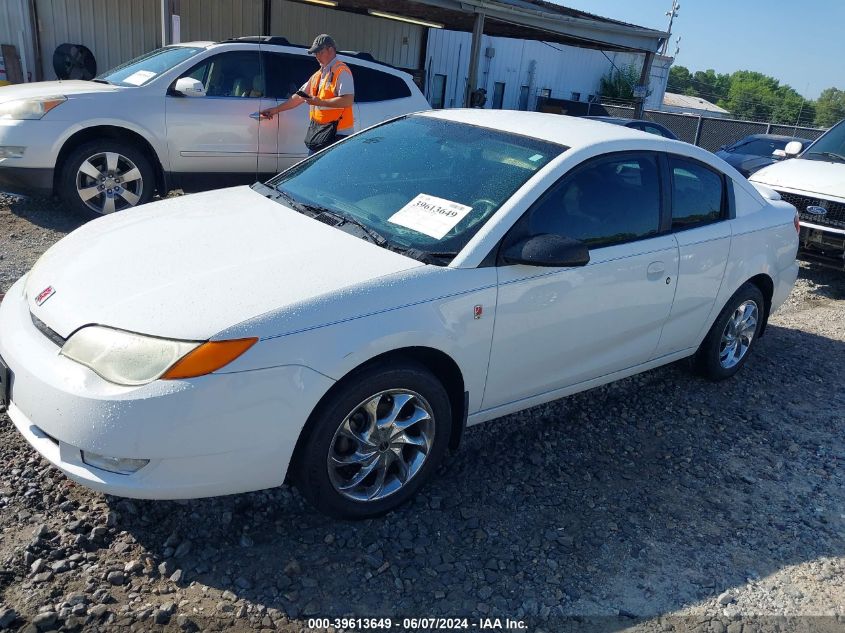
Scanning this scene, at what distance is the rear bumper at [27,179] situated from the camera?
20.8 feet

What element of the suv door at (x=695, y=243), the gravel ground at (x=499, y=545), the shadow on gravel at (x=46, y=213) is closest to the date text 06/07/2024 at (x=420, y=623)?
the gravel ground at (x=499, y=545)

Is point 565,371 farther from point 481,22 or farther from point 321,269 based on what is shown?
point 481,22

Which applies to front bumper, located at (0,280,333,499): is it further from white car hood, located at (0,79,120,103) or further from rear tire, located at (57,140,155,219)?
white car hood, located at (0,79,120,103)

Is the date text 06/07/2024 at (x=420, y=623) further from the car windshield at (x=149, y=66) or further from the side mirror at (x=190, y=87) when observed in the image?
the car windshield at (x=149, y=66)

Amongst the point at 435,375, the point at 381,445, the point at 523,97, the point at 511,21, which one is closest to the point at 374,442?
the point at 381,445

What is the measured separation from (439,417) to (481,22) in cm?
1106

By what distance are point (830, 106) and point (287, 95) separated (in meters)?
98.2

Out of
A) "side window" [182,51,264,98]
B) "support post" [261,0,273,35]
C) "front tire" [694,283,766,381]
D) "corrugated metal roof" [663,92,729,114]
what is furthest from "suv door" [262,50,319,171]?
"corrugated metal roof" [663,92,729,114]

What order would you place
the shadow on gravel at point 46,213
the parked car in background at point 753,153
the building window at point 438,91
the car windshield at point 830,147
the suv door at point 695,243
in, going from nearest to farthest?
the suv door at point 695,243
the shadow on gravel at point 46,213
the car windshield at point 830,147
the parked car in background at point 753,153
the building window at point 438,91

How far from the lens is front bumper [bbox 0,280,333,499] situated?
96.0 inches

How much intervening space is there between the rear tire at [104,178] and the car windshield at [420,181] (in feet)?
11.2

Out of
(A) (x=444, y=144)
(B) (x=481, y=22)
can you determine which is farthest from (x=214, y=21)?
(A) (x=444, y=144)

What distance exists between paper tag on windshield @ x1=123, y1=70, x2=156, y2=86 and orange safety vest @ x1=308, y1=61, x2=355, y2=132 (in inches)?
65.5

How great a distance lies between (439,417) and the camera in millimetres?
3127
